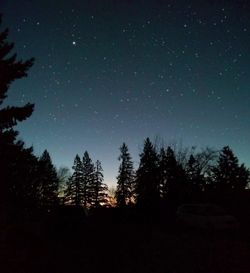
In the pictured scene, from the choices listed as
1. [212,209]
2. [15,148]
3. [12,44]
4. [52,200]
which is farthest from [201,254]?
[52,200]

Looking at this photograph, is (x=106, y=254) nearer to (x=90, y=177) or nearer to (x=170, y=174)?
(x=170, y=174)

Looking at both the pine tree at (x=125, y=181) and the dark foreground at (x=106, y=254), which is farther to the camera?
the pine tree at (x=125, y=181)

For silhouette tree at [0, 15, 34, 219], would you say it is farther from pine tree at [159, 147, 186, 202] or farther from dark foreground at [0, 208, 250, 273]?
pine tree at [159, 147, 186, 202]

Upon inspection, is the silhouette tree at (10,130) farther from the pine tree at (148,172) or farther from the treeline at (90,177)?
the pine tree at (148,172)

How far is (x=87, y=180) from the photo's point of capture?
312ft

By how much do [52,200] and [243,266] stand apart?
239ft

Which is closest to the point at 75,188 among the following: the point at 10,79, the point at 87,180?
the point at 87,180

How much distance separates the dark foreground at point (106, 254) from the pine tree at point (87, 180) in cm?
7337

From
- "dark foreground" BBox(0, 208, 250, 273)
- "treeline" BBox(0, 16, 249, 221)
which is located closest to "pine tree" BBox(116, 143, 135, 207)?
"treeline" BBox(0, 16, 249, 221)

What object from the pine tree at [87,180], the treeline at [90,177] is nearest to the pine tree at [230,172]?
the treeline at [90,177]

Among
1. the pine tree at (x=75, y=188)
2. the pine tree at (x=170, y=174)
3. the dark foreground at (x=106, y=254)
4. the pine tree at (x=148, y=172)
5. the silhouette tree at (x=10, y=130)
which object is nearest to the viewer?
the dark foreground at (x=106, y=254)

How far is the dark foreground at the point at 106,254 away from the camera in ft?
38.5

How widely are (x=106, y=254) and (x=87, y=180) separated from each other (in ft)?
266

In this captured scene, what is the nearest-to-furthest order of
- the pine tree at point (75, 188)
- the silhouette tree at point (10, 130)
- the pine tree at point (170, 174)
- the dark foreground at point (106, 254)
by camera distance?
the dark foreground at point (106, 254) → the silhouette tree at point (10, 130) → the pine tree at point (170, 174) → the pine tree at point (75, 188)
